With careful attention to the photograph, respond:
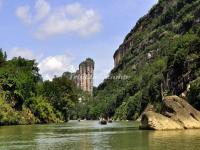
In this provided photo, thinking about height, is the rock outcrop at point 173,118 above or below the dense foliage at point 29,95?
below

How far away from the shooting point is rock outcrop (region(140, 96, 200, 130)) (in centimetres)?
6819

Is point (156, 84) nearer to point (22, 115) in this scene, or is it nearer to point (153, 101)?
point (153, 101)

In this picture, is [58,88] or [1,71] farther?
[58,88]

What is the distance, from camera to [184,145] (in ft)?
137

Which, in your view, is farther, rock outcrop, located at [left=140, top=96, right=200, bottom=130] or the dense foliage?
the dense foliage

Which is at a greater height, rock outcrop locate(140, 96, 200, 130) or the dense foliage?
the dense foliage

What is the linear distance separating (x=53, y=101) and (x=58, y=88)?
4586 millimetres

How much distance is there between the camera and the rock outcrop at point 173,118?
224 feet

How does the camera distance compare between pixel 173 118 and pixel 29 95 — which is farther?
pixel 29 95

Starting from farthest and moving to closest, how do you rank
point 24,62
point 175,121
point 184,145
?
point 24,62 < point 175,121 < point 184,145

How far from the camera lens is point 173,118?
68562 millimetres

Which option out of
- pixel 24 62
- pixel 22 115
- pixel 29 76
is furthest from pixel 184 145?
pixel 24 62

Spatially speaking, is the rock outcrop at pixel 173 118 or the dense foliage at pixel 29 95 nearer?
the rock outcrop at pixel 173 118

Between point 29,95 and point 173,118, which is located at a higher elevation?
point 29,95
